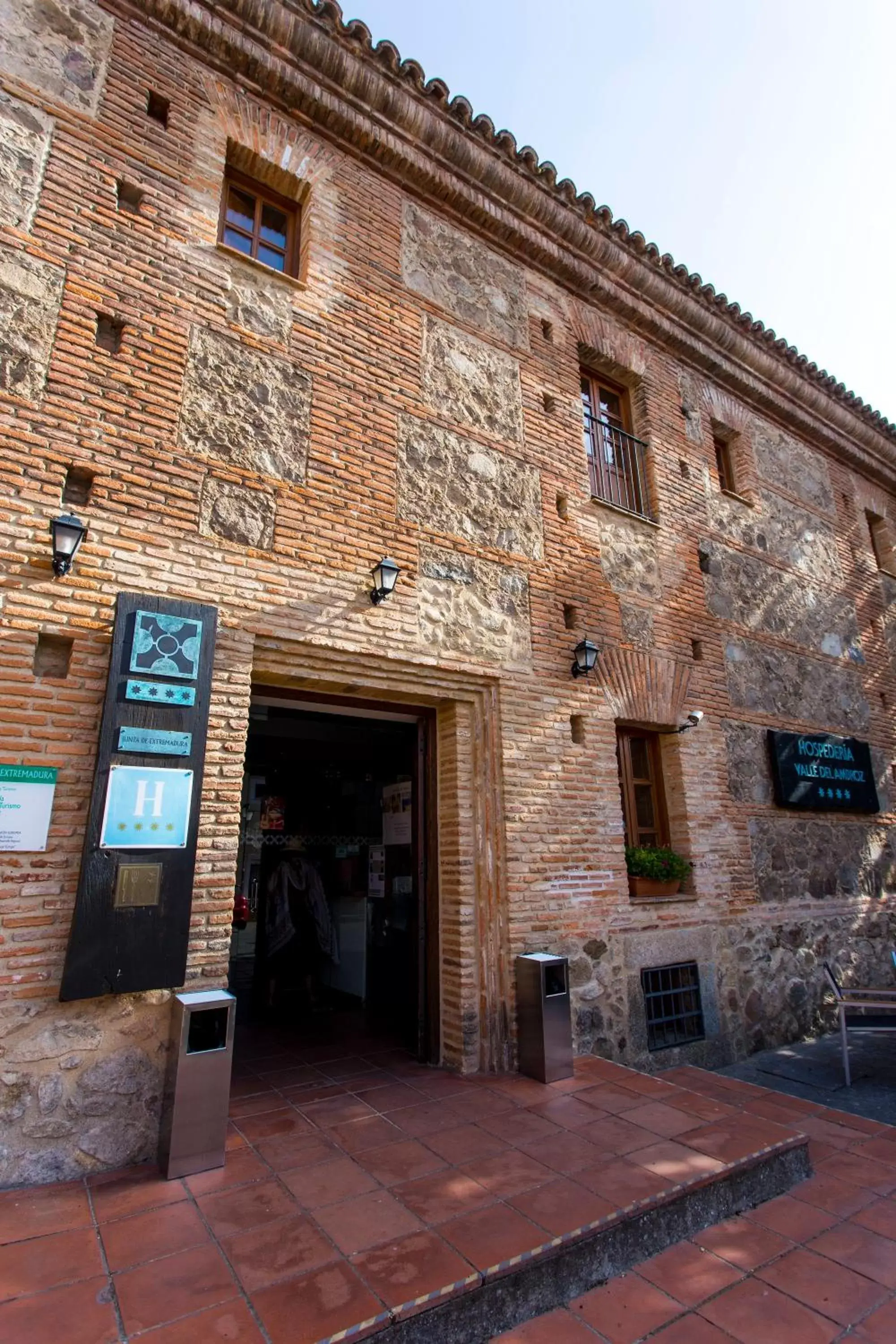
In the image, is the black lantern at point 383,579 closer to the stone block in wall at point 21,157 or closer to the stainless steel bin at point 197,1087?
the stainless steel bin at point 197,1087

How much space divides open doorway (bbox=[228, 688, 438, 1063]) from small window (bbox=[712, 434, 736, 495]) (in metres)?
5.14

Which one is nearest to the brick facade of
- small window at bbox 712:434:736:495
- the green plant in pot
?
the green plant in pot

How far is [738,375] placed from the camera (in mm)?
8383

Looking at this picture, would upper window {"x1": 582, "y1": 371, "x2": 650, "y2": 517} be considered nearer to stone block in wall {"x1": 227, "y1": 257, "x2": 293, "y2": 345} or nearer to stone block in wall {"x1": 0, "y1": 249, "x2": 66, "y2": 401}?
stone block in wall {"x1": 227, "y1": 257, "x2": 293, "y2": 345}

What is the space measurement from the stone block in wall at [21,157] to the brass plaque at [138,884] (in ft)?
12.0

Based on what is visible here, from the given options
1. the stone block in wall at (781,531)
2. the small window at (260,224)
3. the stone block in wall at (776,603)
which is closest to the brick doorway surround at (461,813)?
the small window at (260,224)

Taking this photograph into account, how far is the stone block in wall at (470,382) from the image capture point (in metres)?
5.57

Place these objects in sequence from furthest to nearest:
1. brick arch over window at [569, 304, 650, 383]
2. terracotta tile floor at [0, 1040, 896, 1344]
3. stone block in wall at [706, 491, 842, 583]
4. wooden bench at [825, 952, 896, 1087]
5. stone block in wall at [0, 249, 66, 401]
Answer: stone block in wall at [706, 491, 842, 583] → brick arch over window at [569, 304, 650, 383] → wooden bench at [825, 952, 896, 1087] → stone block in wall at [0, 249, 66, 401] → terracotta tile floor at [0, 1040, 896, 1344]

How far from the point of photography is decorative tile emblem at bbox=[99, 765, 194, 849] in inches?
134

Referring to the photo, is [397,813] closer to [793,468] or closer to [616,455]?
[616,455]

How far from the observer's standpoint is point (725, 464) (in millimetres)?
8391

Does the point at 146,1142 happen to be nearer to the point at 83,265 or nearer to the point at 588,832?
the point at 588,832

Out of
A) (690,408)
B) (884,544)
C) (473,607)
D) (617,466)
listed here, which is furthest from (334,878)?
(884,544)

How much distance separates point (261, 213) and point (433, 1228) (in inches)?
252
